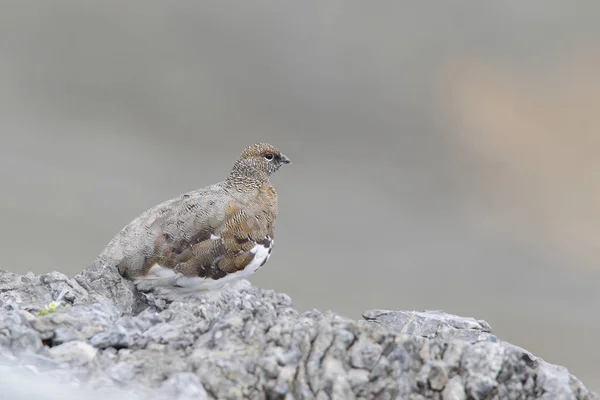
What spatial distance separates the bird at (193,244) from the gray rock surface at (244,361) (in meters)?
1.86

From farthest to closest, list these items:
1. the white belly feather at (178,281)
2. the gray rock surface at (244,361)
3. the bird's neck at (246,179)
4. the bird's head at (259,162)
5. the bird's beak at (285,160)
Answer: the bird's beak at (285,160)
the bird's head at (259,162)
the bird's neck at (246,179)
the white belly feather at (178,281)
the gray rock surface at (244,361)

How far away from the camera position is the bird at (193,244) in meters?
6.45

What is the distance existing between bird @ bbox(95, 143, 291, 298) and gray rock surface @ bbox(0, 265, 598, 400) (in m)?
1.86

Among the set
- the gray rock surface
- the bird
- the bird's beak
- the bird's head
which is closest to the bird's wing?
the bird

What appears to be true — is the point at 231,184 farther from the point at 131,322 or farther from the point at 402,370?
the point at 402,370

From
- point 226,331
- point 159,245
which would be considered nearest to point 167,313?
point 226,331

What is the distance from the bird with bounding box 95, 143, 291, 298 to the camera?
6449mm

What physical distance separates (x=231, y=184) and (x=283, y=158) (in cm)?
69

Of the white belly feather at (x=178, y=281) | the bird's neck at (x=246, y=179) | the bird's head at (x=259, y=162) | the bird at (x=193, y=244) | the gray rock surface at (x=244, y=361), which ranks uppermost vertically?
the bird's head at (x=259, y=162)

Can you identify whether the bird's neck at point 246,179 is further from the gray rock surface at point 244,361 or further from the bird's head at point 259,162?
the gray rock surface at point 244,361

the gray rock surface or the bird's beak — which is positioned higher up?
the bird's beak

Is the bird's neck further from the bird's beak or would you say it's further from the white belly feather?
the white belly feather

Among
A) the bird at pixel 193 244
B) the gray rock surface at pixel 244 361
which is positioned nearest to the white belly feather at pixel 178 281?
the bird at pixel 193 244

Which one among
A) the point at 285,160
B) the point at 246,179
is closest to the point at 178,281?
the point at 246,179
